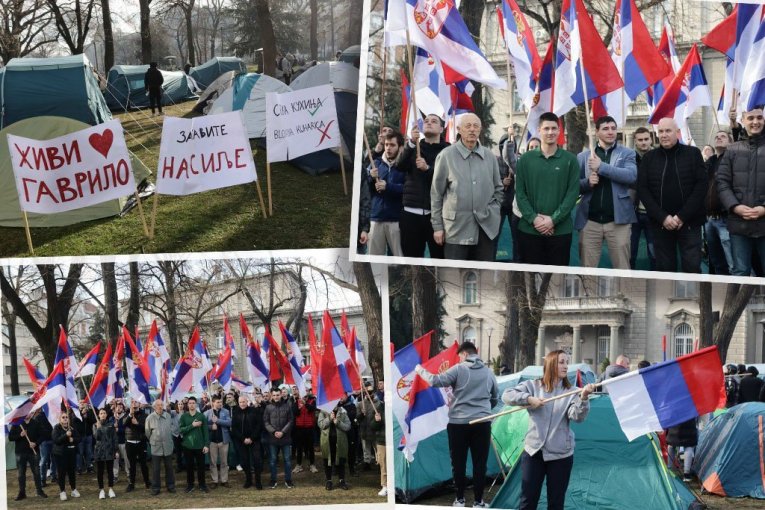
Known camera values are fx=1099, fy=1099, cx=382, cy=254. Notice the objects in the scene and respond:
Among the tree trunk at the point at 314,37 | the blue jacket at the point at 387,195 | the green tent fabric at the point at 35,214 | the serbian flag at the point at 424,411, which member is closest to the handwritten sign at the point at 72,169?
the green tent fabric at the point at 35,214

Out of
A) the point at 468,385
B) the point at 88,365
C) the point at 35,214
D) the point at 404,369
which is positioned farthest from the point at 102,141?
the point at 468,385

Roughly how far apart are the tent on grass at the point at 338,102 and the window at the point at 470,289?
3.05 meters

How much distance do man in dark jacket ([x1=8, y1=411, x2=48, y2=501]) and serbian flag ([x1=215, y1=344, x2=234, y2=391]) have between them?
2.14 m

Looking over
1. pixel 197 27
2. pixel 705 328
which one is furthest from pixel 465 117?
pixel 197 27

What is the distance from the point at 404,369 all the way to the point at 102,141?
389cm

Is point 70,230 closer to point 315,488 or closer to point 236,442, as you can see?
point 236,442

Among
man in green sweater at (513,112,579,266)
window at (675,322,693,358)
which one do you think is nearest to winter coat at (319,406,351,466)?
window at (675,322,693,358)

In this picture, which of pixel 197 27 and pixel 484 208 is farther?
pixel 197 27

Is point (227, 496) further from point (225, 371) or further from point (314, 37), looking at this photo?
point (314, 37)

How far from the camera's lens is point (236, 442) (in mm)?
12047

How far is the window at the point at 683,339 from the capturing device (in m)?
10.1

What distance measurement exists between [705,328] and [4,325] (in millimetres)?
9850

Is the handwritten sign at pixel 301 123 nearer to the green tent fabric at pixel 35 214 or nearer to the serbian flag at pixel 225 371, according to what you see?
the green tent fabric at pixel 35 214

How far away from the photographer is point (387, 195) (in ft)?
30.2
